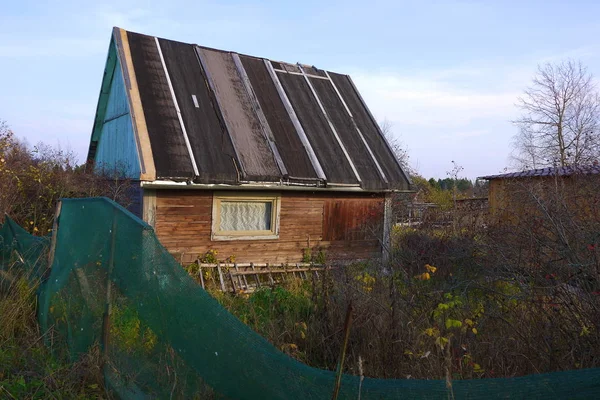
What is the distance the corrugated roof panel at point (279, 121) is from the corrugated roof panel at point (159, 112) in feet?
7.07

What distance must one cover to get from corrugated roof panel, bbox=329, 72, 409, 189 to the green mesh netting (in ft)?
27.2

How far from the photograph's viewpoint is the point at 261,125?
1119 cm

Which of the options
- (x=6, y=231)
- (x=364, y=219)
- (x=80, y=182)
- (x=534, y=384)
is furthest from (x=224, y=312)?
(x=364, y=219)

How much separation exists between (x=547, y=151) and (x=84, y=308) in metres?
35.1

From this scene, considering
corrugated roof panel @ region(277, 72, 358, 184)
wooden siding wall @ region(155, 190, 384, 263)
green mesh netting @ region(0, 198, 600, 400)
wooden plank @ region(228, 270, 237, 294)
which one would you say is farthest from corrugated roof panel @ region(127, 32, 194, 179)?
green mesh netting @ region(0, 198, 600, 400)

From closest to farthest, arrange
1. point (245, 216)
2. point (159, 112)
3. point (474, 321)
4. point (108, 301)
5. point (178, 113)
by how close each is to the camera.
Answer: point (108, 301) < point (474, 321) < point (159, 112) < point (178, 113) < point (245, 216)

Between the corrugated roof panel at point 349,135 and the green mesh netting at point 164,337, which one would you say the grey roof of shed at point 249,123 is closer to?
the corrugated roof panel at point 349,135

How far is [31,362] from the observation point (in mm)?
4629

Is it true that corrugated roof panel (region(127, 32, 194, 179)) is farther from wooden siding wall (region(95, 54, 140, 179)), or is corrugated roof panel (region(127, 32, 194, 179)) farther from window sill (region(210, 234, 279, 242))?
window sill (region(210, 234, 279, 242))

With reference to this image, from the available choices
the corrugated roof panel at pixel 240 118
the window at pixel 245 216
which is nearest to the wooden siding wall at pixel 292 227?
the window at pixel 245 216

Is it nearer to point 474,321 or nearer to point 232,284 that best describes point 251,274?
point 232,284

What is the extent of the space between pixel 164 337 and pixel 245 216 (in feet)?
23.3

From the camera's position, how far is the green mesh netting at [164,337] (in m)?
2.25

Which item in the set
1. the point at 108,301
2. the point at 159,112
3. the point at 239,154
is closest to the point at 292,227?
the point at 239,154
